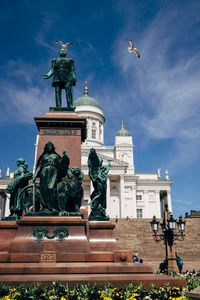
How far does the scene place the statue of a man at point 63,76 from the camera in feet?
35.5

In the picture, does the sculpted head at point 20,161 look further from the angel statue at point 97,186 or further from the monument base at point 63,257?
the angel statue at point 97,186

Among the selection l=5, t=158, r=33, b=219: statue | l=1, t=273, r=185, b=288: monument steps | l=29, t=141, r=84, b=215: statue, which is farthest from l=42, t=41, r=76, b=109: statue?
l=1, t=273, r=185, b=288: monument steps

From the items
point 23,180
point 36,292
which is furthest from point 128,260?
point 23,180

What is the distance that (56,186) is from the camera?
7.79m

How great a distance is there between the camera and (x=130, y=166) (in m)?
72.1

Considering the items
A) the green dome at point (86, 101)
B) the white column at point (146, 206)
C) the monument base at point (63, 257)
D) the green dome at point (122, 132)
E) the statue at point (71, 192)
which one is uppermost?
the green dome at point (86, 101)

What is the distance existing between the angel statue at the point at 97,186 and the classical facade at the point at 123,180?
49.4 m

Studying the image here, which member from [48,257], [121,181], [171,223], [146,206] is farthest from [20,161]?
[146,206]

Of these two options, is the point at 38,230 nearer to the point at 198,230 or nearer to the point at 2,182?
the point at 198,230

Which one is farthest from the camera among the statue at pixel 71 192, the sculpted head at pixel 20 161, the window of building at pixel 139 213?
the window of building at pixel 139 213

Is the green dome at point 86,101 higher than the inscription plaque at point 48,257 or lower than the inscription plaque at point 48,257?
higher

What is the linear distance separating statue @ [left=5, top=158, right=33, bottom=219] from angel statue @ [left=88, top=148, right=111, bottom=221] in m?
2.01

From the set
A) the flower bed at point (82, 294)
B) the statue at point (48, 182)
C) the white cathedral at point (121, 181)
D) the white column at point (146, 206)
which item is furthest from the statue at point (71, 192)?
the white column at point (146, 206)

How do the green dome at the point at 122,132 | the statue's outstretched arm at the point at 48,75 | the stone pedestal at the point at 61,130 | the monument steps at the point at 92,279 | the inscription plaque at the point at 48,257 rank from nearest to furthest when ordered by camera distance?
the monument steps at the point at 92,279, the inscription plaque at the point at 48,257, the stone pedestal at the point at 61,130, the statue's outstretched arm at the point at 48,75, the green dome at the point at 122,132
